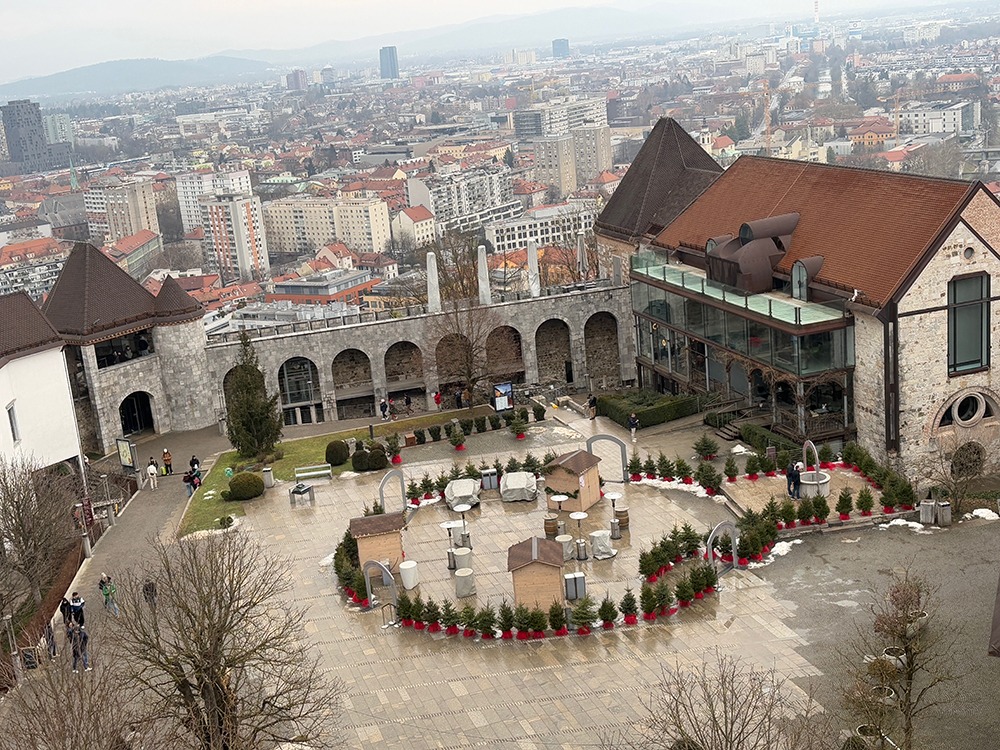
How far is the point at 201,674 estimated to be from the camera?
2536cm

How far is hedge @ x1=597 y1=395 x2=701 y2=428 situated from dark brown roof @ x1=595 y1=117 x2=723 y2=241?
40.2 ft

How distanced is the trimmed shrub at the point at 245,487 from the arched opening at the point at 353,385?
1604 centimetres

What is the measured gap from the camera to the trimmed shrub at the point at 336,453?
48.6 m

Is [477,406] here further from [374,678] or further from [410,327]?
[374,678]

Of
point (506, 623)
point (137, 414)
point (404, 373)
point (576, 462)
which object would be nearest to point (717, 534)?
point (576, 462)

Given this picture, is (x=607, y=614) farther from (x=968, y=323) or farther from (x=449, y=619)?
(x=968, y=323)

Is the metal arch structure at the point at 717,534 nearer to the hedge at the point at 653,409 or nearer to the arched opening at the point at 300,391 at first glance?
the hedge at the point at 653,409

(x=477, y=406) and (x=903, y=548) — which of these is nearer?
(x=903, y=548)

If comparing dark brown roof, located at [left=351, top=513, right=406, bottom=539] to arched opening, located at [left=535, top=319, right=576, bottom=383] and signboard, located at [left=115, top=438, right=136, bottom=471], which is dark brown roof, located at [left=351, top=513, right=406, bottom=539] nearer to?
signboard, located at [left=115, top=438, right=136, bottom=471]

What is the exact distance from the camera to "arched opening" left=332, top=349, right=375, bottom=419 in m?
61.4

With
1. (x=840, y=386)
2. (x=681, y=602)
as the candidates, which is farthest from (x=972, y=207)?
(x=681, y=602)

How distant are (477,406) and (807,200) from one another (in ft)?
63.2

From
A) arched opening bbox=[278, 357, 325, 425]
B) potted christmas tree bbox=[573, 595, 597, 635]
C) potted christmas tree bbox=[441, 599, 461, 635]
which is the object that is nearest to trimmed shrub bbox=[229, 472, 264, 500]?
arched opening bbox=[278, 357, 325, 425]

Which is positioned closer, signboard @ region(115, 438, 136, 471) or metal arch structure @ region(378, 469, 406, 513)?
metal arch structure @ region(378, 469, 406, 513)
